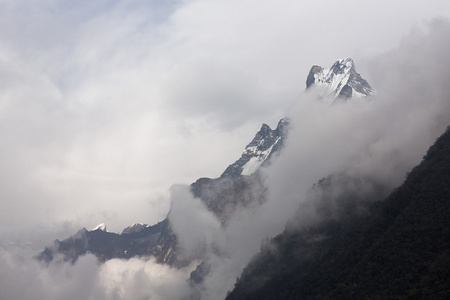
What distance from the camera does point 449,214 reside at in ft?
632

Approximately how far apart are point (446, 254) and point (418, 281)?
43.1ft

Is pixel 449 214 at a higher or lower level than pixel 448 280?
higher

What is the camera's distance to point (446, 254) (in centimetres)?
17712

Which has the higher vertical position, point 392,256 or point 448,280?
point 392,256

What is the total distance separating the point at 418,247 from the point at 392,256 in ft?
35.6

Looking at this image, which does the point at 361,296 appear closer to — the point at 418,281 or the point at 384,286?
the point at 384,286

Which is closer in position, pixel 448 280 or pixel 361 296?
pixel 448 280

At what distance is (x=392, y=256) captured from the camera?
19825 centimetres

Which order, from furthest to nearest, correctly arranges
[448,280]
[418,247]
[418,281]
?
[418,247], [418,281], [448,280]

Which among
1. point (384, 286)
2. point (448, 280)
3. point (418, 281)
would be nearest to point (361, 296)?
point (384, 286)

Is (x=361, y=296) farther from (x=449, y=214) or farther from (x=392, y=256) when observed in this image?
(x=449, y=214)

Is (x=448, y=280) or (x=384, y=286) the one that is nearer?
(x=448, y=280)

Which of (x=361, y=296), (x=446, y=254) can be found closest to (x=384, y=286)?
(x=361, y=296)

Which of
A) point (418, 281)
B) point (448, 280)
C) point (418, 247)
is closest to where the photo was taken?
point (448, 280)
